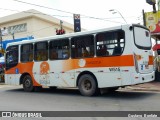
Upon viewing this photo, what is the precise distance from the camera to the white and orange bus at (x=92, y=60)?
11422 millimetres

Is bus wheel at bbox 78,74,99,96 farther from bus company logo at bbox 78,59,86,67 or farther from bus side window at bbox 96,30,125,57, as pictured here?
bus side window at bbox 96,30,125,57

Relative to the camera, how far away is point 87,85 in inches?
504

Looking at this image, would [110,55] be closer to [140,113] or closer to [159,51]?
[140,113]

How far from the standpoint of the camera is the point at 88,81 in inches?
502

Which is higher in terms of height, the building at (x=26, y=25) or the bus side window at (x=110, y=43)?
the building at (x=26, y=25)

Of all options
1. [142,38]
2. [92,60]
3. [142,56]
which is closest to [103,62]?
[92,60]

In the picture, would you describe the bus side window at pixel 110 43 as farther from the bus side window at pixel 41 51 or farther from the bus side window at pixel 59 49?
the bus side window at pixel 41 51

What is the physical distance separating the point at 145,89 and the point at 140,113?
255 inches

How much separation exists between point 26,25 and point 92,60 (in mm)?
42270

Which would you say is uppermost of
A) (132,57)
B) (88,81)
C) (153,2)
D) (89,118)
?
(153,2)

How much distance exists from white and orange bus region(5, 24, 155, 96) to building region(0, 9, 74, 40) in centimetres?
3658

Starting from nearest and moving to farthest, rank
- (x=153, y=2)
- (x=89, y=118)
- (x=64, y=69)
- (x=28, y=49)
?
1. (x=89, y=118)
2. (x=64, y=69)
3. (x=28, y=49)
4. (x=153, y=2)

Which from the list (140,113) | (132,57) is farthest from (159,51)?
(140,113)

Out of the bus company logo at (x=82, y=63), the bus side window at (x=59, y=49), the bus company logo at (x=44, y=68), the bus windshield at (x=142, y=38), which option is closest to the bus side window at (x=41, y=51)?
the bus company logo at (x=44, y=68)
